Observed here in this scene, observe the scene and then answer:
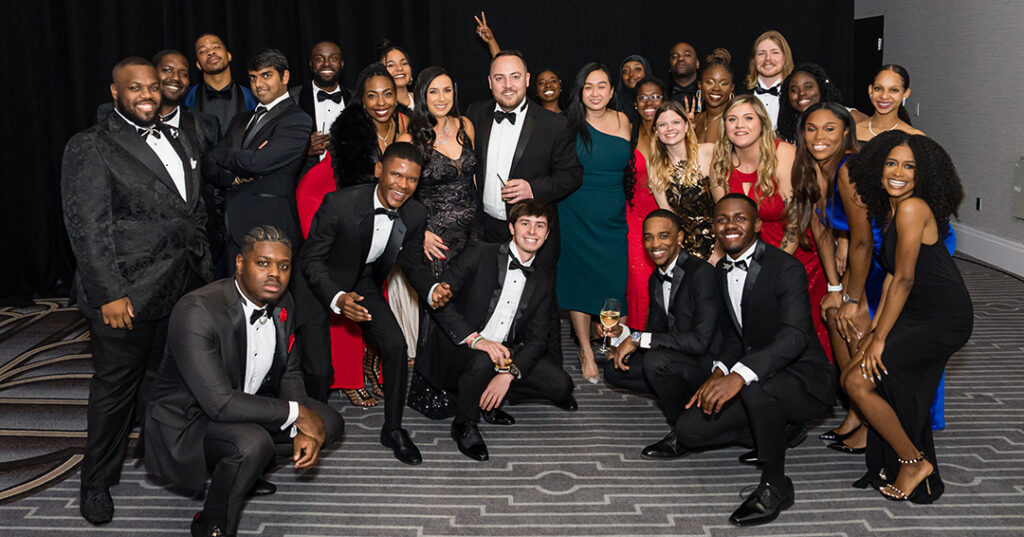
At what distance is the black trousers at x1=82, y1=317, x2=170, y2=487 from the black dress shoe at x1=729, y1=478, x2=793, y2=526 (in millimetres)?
2314

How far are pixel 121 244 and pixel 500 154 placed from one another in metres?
1.98

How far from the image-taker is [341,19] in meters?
6.54

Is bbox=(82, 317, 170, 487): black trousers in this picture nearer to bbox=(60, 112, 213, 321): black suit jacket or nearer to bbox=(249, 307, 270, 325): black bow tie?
bbox=(60, 112, 213, 321): black suit jacket

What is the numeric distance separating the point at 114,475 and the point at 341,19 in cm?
426

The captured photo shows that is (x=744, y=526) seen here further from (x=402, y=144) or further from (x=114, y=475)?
(x=114, y=475)

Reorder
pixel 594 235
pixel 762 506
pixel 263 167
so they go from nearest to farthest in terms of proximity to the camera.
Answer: pixel 762 506 → pixel 263 167 → pixel 594 235

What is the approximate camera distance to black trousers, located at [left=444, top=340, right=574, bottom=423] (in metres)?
3.80

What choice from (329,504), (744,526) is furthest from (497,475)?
(744,526)

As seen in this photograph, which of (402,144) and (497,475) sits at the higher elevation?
(402,144)

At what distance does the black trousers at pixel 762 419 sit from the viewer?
10.5 feet

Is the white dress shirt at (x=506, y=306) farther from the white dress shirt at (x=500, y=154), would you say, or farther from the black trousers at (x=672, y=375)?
the black trousers at (x=672, y=375)

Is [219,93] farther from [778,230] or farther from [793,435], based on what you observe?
[793,435]

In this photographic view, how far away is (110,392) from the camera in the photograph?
3.14 meters

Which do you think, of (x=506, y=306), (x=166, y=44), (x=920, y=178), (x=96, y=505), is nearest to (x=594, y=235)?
(x=506, y=306)
